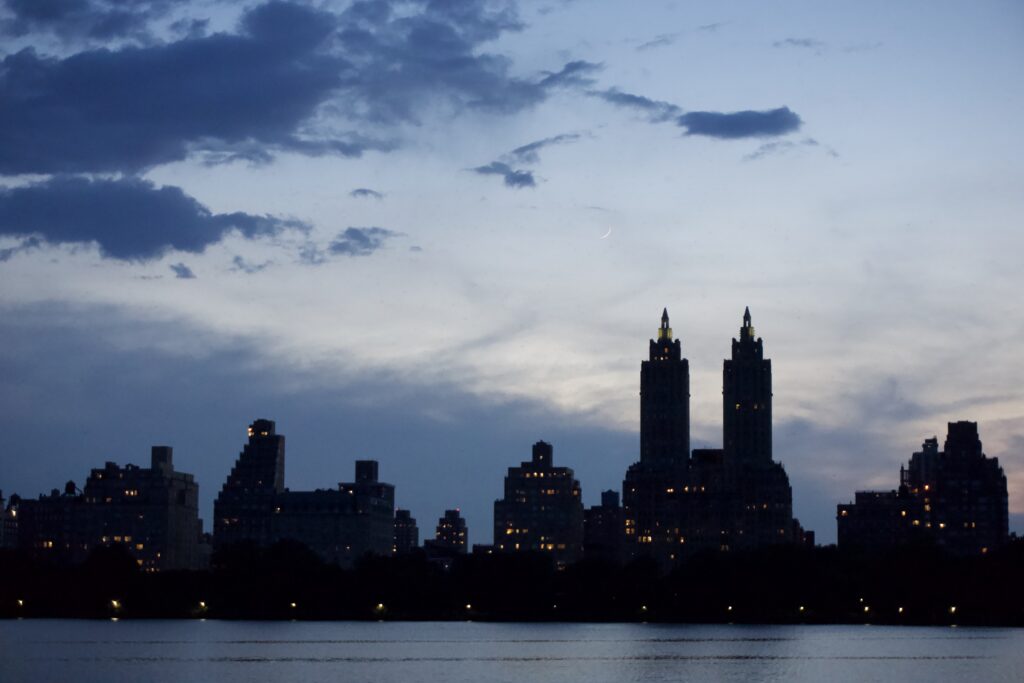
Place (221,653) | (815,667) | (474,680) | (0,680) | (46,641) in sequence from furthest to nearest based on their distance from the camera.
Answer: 1. (46,641)
2. (221,653)
3. (815,667)
4. (474,680)
5. (0,680)

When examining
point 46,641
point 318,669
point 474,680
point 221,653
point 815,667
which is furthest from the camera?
point 46,641

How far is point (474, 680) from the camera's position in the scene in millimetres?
135875

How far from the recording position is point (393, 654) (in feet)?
583

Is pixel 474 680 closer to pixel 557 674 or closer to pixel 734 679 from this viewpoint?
pixel 557 674

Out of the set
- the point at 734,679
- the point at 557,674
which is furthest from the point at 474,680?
the point at 734,679

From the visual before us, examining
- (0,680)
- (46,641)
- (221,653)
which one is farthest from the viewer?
(46,641)

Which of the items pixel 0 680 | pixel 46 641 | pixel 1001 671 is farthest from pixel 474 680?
pixel 46 641

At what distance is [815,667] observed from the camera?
6147 inches

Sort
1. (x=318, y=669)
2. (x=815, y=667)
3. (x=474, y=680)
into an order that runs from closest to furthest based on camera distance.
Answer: (x=474, y=680), (x=318, y=669), (x=815, y=667)

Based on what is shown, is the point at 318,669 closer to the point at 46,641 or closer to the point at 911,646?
the point at 46,641

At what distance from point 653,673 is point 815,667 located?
1928 centimetres

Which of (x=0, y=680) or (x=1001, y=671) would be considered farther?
(x=1001, y=671)

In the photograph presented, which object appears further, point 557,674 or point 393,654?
point 393,654

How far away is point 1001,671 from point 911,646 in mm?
50007
